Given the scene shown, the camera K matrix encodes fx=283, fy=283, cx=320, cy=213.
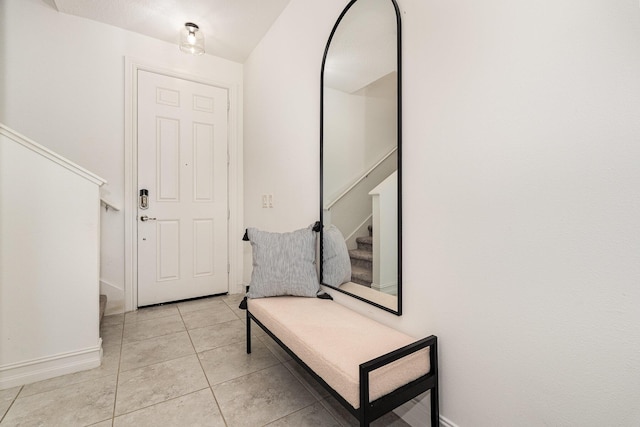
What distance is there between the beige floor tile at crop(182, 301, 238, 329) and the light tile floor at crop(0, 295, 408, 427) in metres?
0.21

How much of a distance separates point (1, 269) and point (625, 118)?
2748 mm

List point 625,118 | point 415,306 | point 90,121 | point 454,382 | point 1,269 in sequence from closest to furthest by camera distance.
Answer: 1. point 625,118
2. point 454,382
3. point 415,306
4. point 1,269
5. point 90,121

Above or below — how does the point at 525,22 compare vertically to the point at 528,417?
above

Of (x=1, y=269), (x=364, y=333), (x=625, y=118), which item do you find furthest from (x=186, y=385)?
(x=625, y=118)

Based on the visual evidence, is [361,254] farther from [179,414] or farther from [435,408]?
[179,414]

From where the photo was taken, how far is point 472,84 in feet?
3.50

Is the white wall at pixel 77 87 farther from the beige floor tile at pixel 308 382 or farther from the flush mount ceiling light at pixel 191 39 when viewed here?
the beige floor tile at pixel 308 382

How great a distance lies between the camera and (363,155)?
5.27 feet

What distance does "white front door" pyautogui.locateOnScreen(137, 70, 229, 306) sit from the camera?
9.16ft

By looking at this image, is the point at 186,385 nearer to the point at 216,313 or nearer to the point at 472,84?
the point at 216,313

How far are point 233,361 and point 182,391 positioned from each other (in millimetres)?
351

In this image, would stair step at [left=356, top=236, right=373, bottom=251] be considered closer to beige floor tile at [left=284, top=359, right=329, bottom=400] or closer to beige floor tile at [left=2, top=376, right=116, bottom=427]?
beige floor tile at [left=284, top=359, right=329, bottom=400]

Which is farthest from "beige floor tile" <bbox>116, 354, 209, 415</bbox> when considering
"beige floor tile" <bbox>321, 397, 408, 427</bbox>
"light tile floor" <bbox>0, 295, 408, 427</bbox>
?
"beige floor tile" <bbox>321, 397, 408, 427</bbox>

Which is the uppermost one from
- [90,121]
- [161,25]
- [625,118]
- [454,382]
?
[161,25]
